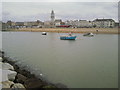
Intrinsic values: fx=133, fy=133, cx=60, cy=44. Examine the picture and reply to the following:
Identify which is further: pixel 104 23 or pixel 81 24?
pixel 81 24

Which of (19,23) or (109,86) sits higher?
(19,23)

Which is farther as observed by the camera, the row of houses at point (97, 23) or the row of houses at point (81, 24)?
the row of houses at point (81, 24)

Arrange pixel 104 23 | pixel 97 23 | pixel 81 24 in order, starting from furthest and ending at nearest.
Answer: pixel 81 24, pixel 97 23, pixel 104 23

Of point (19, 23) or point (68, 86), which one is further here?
point (19, 23)

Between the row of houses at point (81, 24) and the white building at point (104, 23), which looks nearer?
the white building at point (104, 23)

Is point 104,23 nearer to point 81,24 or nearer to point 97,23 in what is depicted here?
point 97,23

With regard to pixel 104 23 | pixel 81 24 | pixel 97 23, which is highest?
pixel 81 24

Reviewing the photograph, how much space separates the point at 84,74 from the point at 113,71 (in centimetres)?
206

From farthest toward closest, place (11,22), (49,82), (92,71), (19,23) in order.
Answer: (19,23) → (11,22) → (92,71) → (49,82)

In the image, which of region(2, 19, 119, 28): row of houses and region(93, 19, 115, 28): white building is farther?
region(2, 19, 119, 28): row of houses

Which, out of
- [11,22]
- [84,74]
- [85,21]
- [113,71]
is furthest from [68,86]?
[11,22]

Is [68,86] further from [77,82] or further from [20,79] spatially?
[20,79]

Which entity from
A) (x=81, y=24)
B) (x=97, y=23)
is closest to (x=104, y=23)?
(x=97, y=23)

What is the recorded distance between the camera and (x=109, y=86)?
21.7 feet
